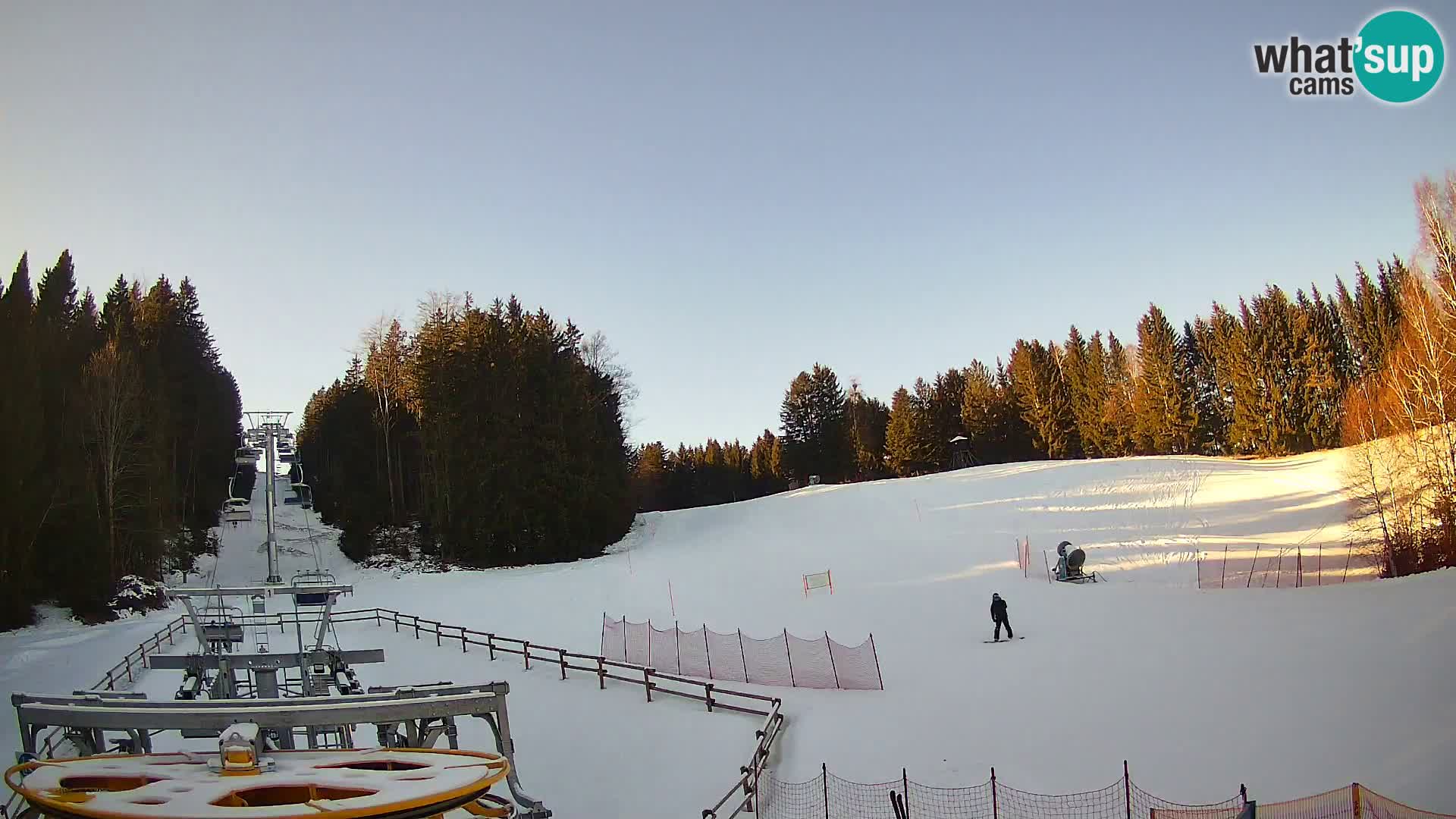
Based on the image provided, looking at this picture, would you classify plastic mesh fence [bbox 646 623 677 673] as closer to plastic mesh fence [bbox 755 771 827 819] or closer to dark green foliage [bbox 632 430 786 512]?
plastic mesh fence [bbox 755 771 827 819]

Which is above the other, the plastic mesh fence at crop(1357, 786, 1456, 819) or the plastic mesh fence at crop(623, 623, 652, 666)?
the plastic mesh fence at crop(1357, 786, 1456, 819)

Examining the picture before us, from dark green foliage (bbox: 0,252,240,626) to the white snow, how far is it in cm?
289

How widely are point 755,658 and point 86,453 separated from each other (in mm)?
31709

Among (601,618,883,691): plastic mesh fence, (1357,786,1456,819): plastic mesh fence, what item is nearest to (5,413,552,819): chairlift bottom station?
(1357,786,1456,819): plastic mesh fence

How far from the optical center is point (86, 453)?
113 feet

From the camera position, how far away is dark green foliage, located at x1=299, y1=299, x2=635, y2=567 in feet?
144

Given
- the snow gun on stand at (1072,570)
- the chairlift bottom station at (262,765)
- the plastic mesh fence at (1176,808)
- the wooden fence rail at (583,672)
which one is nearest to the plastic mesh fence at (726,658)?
the wooden fence rail at (583,672)

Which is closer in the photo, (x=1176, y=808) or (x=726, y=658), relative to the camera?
(x=1176, y=808)

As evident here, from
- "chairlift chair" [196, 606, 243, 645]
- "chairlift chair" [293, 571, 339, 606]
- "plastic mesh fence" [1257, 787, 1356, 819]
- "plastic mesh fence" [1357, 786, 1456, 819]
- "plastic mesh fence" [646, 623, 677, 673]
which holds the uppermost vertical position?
"chairlift chair" [293, 571, 339, 606]

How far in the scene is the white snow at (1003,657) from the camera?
40.8ft

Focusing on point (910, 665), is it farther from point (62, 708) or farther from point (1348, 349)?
point (1348, 349)

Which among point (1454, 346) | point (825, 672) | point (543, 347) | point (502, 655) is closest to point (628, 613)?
point (502, 655)

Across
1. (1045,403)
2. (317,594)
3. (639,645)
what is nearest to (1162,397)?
(1045,403)

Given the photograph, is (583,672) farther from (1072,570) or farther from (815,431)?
(815,431)
